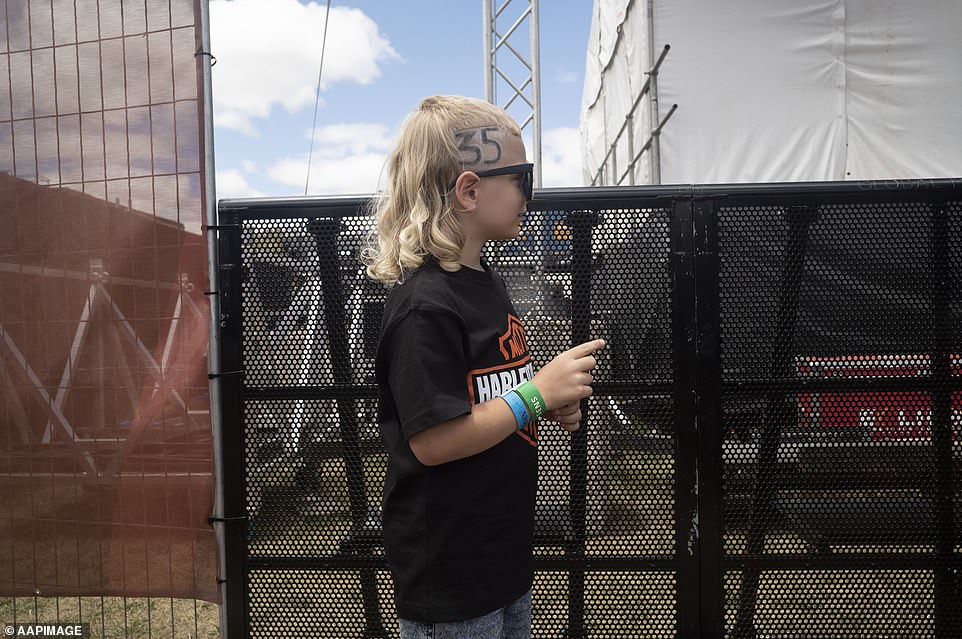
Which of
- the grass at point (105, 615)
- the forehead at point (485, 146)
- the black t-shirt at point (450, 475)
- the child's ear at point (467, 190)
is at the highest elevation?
the forehead at point (485, 146)

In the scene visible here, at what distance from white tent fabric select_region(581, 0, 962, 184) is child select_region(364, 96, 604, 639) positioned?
6922mm

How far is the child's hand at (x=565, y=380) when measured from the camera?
4.60 ft

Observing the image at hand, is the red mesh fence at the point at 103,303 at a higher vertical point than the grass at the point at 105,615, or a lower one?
higher

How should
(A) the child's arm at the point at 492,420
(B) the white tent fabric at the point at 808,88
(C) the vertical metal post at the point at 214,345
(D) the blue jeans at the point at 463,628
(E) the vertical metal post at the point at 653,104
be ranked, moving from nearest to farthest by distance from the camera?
(A) the child's arm at the point at 492,420 < (D) the blue jeans at the point at 463,628 < (C) the vertical metal post at the point at 214,345 < (B) the white tent fabric at the point at 808,88 < (E) the vertical metal post at the point at 653,104

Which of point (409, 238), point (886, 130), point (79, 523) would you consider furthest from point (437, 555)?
point (886, 130)

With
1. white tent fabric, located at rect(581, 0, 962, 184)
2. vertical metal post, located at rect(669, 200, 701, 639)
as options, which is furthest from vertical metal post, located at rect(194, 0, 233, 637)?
white tent fabric, located at rect(581, 0, 962, 184)

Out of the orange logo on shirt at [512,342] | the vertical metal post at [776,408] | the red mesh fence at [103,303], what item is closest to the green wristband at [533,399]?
the orange logo on shirt at [512,342]

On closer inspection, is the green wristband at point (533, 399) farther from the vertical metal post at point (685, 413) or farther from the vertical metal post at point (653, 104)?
the vertical metal post at point (653, 104)

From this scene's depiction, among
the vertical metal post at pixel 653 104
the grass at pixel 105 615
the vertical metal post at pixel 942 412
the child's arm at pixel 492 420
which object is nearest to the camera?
the child's arm at pixel 492 420

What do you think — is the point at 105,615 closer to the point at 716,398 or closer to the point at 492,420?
the point at 492,420

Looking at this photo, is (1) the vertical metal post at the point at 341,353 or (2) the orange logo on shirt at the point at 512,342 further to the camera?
(1) the vertical metal post at the point at 341,353

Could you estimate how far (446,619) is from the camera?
1.39 meters

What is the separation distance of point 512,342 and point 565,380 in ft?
0.58

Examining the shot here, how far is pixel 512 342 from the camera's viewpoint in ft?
5.02
